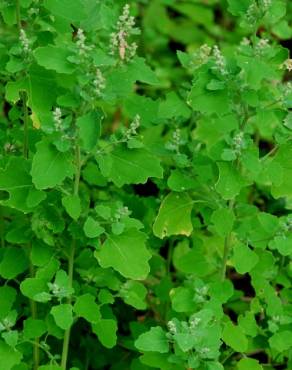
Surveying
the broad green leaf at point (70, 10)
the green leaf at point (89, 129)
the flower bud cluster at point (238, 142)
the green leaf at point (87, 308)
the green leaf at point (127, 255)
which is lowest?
the green leaf at point (87, 308)

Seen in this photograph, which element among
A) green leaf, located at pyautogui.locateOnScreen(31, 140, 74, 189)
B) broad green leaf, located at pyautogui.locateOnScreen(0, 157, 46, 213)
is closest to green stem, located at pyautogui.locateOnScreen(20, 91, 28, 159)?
broad green leaf, located at pyautogui.locateOnScreen(0, 157, 46, 213)

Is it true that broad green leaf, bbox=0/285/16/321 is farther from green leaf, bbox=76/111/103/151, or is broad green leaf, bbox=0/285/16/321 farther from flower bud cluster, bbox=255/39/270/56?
flower bud cluster, bbox=255/39/270/56

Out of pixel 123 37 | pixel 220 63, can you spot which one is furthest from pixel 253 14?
pixel 123 37

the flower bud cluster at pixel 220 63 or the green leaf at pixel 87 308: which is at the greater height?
the flower bud cluster at pixel 220 63

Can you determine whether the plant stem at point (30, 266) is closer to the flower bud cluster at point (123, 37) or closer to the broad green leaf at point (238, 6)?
the flower bud cluster at point (123, 37)

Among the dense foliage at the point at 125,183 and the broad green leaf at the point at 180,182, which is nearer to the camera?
the dense foliage at the point at 125,183

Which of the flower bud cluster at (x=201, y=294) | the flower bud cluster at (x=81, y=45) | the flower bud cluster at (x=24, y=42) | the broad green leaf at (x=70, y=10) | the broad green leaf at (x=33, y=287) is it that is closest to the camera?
the flower bud cluster at (x=81, y=45)

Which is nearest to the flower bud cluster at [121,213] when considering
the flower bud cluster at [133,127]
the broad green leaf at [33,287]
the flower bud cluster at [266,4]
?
the flower bud cluster at [133,127]
